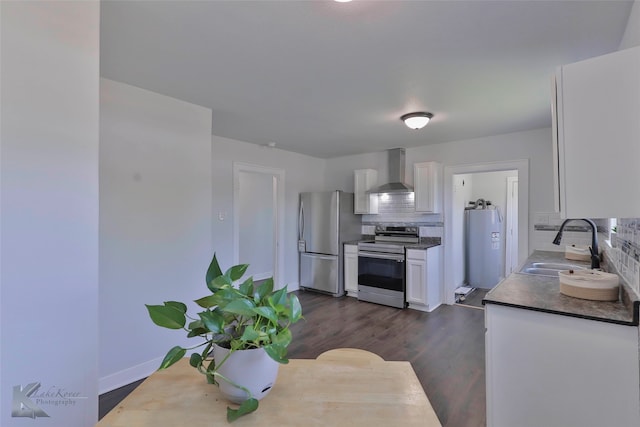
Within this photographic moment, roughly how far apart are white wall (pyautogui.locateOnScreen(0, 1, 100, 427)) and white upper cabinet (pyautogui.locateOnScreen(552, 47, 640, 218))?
6.62 feet

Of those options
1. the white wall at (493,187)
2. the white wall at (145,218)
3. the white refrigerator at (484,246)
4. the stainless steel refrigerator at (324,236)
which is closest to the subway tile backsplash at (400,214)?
the stainless steel refrigerator at (324,236)

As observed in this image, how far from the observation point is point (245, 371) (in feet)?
2.58

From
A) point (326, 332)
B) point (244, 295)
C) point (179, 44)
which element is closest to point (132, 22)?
point (179, 44)

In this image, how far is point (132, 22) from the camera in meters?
1.61

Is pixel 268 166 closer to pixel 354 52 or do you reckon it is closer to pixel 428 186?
pixel 428 186

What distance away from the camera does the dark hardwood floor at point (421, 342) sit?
84.8 inches

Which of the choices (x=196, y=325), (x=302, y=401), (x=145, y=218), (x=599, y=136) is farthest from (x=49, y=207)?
(x=599, y=136)

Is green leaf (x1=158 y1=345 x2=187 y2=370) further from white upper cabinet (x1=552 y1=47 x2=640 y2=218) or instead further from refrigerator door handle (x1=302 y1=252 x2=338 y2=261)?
refrigerator door handle (x1=302 y1=252 x2=338 y2=261)

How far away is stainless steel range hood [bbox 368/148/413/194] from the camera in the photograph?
4605 mm

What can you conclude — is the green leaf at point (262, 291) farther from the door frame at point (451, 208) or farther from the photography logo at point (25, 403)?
the door frame at point (451, 208)

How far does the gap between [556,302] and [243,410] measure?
161 cm

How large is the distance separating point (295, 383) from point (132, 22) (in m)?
1.92

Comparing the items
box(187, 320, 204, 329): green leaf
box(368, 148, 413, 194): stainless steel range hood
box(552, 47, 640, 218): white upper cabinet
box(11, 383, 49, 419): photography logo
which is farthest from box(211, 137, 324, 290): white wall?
box(552, 47, 640, 218): white upper cabinet

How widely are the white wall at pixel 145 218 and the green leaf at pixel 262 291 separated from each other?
6.26 feet
